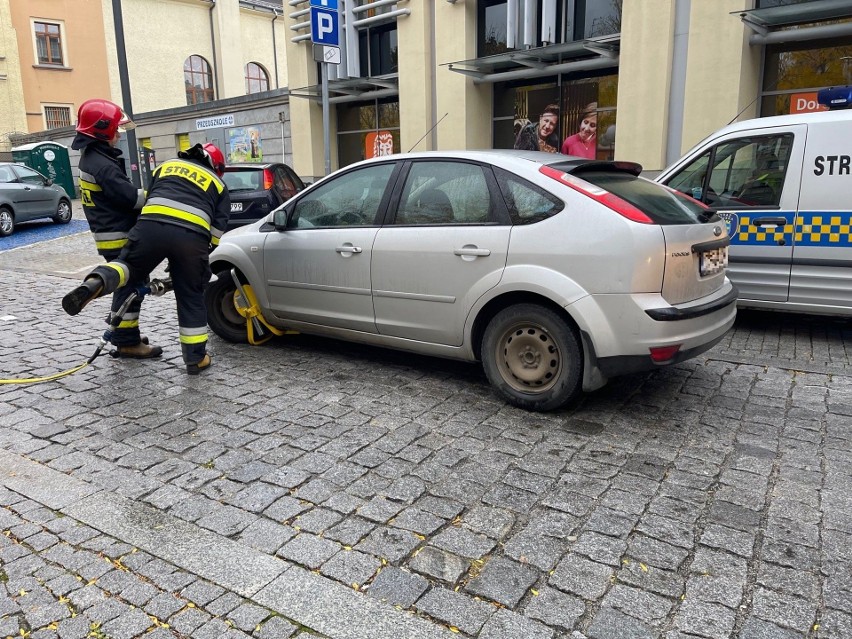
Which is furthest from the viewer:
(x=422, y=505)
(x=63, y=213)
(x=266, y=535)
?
(x=63, y=213)

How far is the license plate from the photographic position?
4.21 m

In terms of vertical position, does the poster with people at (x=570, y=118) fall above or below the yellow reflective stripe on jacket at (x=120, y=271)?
above

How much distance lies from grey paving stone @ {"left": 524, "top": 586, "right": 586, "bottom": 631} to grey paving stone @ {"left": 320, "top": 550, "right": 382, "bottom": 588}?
0.63 m

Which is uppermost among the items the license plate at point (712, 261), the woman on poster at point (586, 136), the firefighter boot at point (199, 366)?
the woman on poster at point (586, 136)

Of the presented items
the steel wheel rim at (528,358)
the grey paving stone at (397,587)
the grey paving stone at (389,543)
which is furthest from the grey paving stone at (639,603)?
the steel wheel rim at (528,358)

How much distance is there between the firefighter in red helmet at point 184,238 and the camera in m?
5.03

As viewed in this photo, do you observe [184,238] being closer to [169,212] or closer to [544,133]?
[169,212]

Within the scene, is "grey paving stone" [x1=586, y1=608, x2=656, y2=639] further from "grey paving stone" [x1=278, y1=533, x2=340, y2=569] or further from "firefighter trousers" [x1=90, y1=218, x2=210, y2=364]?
"firefighter trousers" [x1=90, y1=218, x2=210, y2=364]

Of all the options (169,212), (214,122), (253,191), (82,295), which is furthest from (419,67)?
(82,295)

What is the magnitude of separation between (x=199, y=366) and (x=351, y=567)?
9.94 feet

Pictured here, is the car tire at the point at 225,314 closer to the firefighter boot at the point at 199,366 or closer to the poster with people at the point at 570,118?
the firefighter boot at the point at 199,366

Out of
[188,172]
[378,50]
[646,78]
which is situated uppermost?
[378,50]

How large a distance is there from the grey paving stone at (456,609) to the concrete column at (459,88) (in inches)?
512

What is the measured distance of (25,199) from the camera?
53.0ft
